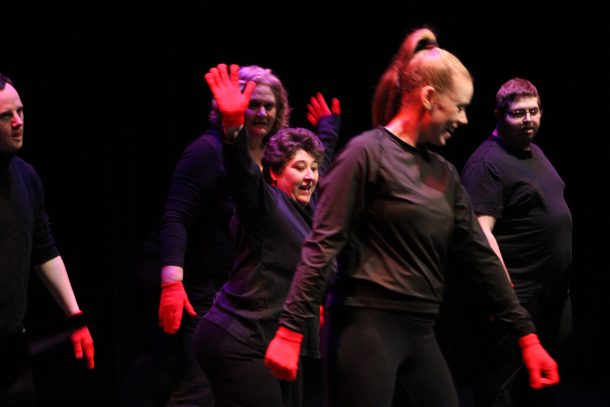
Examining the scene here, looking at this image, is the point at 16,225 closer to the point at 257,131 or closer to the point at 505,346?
the point at 257,131

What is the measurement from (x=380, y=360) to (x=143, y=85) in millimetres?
2704

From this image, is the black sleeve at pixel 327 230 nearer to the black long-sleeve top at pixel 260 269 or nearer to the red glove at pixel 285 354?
the red glove at pixel 285 354

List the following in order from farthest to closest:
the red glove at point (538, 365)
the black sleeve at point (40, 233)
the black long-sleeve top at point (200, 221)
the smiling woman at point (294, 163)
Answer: the black long-sleeve top at point (200, 221)
the black sleeve at point (40, 233)
the smiling woman at point (294, 163)
the red glove at point (538, 365)

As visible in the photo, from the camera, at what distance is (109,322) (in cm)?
446

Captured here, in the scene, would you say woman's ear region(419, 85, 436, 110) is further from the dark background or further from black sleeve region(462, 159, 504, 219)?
the dark background

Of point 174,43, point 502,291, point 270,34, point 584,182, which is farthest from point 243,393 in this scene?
point 584,182

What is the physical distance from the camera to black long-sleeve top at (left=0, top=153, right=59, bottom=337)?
101 inches

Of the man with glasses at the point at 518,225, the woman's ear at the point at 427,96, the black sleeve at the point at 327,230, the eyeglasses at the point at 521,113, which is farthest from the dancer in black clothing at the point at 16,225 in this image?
the eyeglasses at the point at 521,113

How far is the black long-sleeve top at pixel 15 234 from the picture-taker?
2.55 m

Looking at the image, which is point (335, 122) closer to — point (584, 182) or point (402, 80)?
point (402, 80)

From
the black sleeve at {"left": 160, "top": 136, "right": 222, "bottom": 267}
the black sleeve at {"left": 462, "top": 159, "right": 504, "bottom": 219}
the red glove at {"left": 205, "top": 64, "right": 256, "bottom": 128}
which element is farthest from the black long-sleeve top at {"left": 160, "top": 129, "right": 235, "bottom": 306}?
the black sleeve at {"left": 462, "top": 159, "right": 504, "bottom": 219}

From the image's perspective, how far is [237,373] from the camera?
→ 2.40 meters

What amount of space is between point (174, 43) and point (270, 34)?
1.94ft

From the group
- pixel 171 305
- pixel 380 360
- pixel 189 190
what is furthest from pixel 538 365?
pixel 189 190
